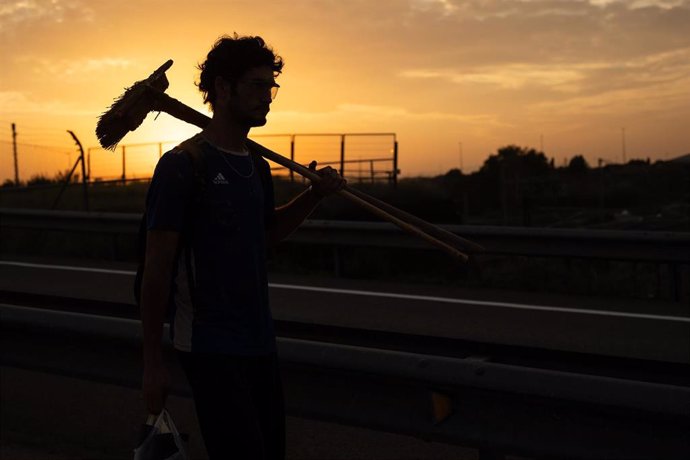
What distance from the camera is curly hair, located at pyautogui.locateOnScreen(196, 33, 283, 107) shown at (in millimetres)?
3289

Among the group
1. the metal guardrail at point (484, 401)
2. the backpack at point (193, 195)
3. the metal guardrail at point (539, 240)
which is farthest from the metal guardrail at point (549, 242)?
the backpack at point (193, 195)

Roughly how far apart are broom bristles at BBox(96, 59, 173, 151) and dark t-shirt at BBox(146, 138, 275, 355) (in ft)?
1.30

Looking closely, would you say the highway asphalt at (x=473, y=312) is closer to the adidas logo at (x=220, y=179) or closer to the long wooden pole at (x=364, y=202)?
the long wooden pole at (x=364, y=202)

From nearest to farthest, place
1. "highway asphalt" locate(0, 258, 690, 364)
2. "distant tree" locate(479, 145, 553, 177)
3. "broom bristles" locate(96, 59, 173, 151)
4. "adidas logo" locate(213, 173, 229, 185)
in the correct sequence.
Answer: "adidas logo" locate(213, 173, 229, 185) < "broom bristles" locate(96, 59, 173, 151) < "highway asphalt" locate(0, 258, 690, 364) < "distant tree" locate(479, 145, 553, 177)

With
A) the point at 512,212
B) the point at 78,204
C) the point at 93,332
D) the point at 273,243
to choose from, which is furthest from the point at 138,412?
the point at 512,212

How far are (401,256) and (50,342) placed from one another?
9.87m

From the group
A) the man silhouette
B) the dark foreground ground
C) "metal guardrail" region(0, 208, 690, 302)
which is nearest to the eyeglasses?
the man silhouette

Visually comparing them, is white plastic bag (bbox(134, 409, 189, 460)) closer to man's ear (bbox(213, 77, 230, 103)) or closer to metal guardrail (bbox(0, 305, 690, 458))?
metal guardrail (bbox(0, 305, 690, 458))

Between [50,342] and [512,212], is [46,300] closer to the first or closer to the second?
[50,342]

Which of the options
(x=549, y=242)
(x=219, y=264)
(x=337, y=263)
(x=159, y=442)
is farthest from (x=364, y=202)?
(x=337, y=263)

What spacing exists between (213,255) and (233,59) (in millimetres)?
642

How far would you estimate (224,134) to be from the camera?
10.9 feet

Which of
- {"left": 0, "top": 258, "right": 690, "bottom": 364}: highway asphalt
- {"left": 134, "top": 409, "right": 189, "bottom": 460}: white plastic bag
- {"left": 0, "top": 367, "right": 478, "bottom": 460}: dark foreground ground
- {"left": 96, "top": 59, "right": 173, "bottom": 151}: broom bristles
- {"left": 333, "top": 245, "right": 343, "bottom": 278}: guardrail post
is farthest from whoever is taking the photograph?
{"left": 333, "top": 245, "right": 343, "bottom": 278}: guardrail post

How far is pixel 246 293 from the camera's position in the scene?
326 centimetres
